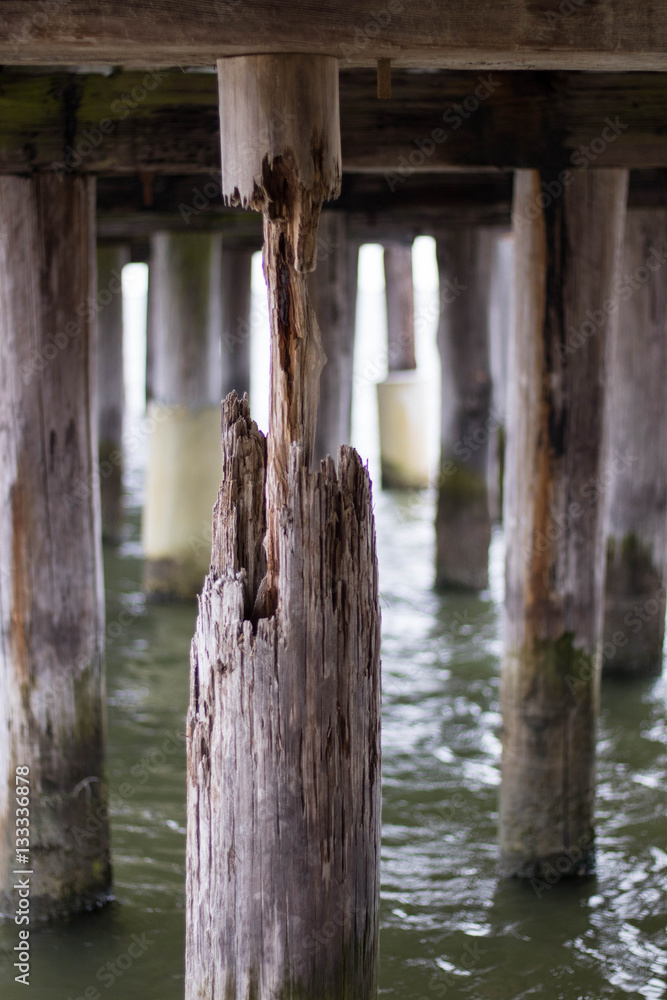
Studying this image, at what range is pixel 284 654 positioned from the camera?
8.29 feet

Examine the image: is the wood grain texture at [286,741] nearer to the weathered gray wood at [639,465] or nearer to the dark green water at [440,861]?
the dark green water at [440,861]

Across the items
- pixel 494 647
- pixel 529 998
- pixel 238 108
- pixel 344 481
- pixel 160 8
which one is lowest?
pixel 529 998

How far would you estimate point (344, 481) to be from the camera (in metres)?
2.58

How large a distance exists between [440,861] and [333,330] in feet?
10.5

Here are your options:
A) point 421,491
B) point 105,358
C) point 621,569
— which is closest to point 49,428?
point 621,569

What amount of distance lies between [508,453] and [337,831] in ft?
6.23

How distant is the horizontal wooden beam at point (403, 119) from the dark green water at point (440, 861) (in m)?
2.55

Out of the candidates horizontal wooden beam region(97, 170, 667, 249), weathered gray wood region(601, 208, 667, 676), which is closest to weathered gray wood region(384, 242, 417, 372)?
horizontal wooden beam region(97, 170, 667, 249)

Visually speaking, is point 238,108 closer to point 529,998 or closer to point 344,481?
point 344,481

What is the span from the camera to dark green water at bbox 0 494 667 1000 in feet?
12.7

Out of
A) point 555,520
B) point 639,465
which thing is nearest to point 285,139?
point 555,520

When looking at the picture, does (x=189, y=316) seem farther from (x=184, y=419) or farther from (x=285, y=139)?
(x=285, y=139)

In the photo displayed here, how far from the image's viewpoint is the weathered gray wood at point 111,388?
9906mm

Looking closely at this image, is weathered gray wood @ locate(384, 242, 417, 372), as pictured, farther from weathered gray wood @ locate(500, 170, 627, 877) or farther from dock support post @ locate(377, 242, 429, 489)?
weathered gray wood @ locate(500, 170, 627, 877)
